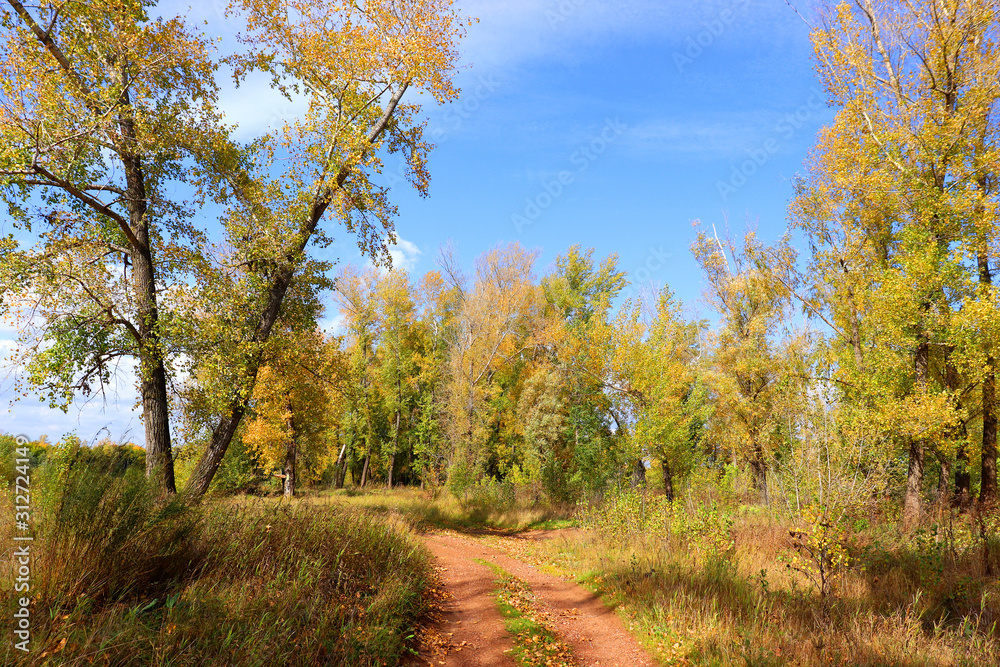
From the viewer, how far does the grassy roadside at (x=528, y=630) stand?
5.51 m

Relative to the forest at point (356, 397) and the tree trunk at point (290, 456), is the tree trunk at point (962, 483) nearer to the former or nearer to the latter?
the forest at point (356, 397)

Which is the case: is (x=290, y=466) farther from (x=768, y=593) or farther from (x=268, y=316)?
(x=768, y=593)

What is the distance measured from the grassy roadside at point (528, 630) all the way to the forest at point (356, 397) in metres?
0.07

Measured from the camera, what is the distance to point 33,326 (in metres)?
7.66

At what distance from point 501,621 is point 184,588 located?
4.02 metres

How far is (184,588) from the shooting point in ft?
14.3

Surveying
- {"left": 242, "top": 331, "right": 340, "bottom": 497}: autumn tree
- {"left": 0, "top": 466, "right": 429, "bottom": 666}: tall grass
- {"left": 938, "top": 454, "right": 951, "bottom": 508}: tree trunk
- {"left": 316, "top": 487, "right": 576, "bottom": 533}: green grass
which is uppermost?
{"left": 242, "top": 331, "right": 340, "bottom": 497}: autumn tree

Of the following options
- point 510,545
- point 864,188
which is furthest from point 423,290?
point 864,188

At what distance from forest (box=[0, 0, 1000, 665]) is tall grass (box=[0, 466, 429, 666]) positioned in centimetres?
4

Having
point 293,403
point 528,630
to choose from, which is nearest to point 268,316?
point 528,630

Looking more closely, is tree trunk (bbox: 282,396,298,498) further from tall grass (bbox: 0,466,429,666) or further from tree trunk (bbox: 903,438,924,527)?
tree trunk (bbox: 903,438,924,527)

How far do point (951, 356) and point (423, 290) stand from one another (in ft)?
88.8

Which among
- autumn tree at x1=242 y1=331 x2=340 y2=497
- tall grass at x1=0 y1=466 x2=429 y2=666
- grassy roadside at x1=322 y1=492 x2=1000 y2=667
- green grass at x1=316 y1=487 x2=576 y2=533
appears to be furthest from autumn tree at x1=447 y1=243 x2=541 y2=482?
tall grass at x1=0 y1=466 x2=429 y2=666

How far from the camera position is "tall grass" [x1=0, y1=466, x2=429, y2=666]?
3285mm
